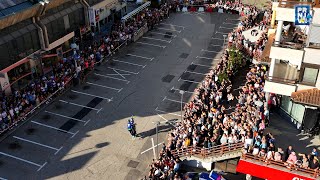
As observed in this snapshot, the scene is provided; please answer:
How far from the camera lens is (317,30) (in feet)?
80.7

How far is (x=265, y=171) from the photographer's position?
24516 millimetres

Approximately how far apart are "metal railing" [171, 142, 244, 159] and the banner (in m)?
1.13

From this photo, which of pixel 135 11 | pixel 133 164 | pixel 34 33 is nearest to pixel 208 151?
pixel 133 164

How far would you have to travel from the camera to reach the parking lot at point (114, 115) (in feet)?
90.0

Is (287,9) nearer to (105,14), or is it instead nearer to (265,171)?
(265,171)

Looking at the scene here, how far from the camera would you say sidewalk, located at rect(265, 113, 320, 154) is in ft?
90.8

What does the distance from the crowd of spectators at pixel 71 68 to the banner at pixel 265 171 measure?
62.1 ft

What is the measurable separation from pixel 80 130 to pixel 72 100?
199 inches

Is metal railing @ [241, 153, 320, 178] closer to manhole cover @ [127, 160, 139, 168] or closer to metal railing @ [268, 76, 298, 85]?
metal railing @ [268, 76, 298, 85]

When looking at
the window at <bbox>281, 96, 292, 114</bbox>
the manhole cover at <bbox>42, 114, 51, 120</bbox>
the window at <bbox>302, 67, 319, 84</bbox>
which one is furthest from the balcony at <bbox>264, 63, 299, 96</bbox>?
the manhole cover at <bbox>42, 114, 51, 120</bbox>

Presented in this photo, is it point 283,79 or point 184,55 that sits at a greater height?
point 283,79

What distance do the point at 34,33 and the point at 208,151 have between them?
22.2 m

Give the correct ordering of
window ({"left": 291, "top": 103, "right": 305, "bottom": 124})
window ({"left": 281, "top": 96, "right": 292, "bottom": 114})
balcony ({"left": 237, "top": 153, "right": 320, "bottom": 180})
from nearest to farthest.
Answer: balcony ({"left": 237, "top": 153, "right": 320, "bottom": 180}) < window ({"left": 291, "top": 103, "right": 305, "bottom": 124}) < window ({"left": 281, "top": 96, "right": 292, "bottom": 114})

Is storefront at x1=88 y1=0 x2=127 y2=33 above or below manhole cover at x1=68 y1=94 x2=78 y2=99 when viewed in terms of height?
above
